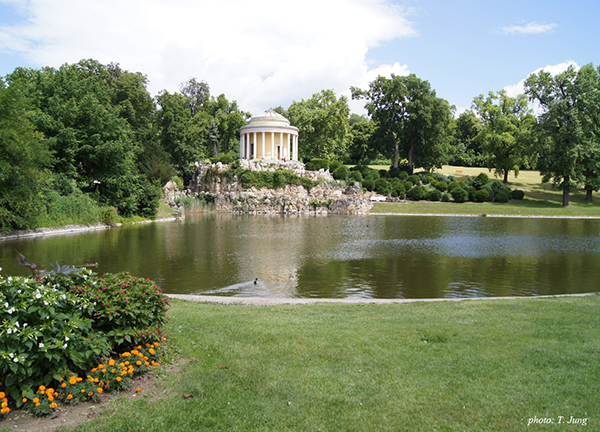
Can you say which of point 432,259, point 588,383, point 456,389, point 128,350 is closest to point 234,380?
→ point 128,350

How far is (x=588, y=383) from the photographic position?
15.3 feet

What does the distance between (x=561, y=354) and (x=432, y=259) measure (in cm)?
1299

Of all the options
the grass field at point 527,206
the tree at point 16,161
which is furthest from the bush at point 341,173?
the tree at point 16,161

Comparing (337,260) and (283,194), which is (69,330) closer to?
Answer: (337,260)

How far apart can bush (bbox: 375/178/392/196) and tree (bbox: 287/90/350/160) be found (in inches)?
488

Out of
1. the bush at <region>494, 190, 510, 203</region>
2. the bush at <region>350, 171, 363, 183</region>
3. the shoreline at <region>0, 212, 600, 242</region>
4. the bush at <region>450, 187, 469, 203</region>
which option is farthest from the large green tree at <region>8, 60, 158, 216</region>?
the bush at <region>494, 190, 510, 203</region>

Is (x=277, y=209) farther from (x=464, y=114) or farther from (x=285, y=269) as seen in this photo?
(x=464, y=114)

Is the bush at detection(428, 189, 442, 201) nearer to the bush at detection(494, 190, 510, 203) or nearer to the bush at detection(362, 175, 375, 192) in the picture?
the bush at detection(494, 190, 510, 203)

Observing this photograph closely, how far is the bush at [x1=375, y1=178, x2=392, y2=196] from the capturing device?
5397 cm

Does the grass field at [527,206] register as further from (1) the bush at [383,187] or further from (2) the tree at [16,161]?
(2) the tree at [16,161]

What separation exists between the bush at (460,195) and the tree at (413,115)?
433 inches

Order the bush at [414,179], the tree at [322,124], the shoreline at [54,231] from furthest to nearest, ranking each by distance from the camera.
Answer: the tree at [322,124], the bush at [414,179], the shoreline at [54,231]

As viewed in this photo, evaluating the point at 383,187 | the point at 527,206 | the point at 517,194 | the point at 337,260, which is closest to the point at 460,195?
the point at 527,206

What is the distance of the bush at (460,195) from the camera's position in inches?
2008
